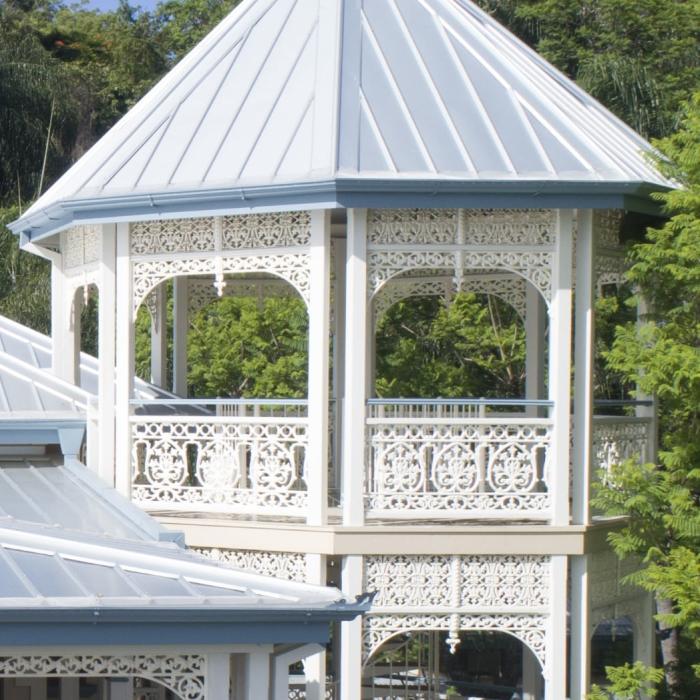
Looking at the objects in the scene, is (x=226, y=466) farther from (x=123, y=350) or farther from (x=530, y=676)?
(x=530, y=676)

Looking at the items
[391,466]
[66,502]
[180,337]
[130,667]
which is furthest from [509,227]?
[130,667]

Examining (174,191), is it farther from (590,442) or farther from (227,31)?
(590,442)

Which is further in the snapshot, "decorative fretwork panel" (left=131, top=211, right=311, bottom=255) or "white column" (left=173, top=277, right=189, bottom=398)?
"white column" (left=173, top=277, right=189, bottom=398)

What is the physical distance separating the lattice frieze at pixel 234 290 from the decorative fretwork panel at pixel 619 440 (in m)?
5.33

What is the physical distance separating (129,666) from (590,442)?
5.40 meters

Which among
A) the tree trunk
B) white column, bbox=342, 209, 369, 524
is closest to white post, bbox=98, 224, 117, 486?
white column, bbox=342, 209, 369, 524

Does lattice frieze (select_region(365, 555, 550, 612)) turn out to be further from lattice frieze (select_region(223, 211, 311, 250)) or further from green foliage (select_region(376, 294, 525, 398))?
green foliage (select_region(376, 294, 525, 398))

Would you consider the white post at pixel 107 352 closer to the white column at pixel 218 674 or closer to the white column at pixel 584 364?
the white column at pixel 584 364

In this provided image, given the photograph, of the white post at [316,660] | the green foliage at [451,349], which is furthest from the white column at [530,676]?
the green foliage at [451,349]

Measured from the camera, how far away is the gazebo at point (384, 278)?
12078mm

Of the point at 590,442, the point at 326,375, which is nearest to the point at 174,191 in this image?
the point at 326,375

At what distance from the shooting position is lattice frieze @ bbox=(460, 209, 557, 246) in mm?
12375

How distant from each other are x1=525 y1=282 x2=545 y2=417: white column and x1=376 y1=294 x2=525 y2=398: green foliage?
20.9ft

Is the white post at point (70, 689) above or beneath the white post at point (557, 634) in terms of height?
beneath
